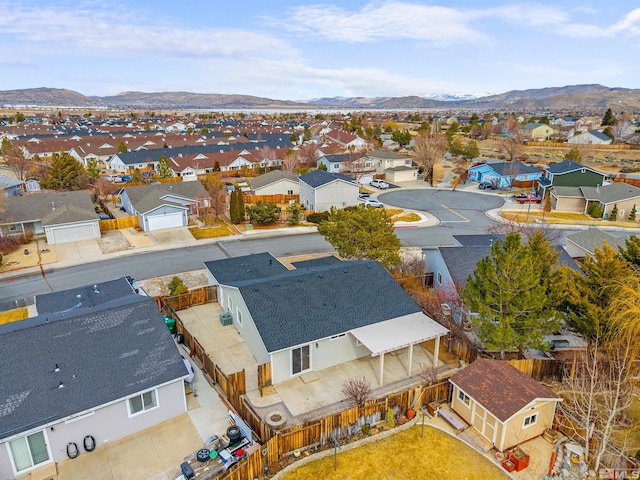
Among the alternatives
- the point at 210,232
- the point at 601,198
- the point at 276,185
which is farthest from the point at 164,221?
the point at 601,198

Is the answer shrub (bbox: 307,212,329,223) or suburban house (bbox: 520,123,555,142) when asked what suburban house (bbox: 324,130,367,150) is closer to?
shrub (bbox: 307,212,329,223)

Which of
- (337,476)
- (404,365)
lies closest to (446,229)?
(404,365)

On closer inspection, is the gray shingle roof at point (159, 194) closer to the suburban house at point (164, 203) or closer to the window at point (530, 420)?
the suburban house at point (164, 203)

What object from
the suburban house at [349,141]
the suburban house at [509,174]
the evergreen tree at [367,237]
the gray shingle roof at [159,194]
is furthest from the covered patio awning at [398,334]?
the suburban house at [349,141]

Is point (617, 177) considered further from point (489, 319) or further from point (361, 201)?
point (489, 319)

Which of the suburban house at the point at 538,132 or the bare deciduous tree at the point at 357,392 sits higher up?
the suburban house at the point at 538,132

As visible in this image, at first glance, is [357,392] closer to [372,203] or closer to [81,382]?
[81,382]

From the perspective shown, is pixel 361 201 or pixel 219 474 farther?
pixel 361 201
